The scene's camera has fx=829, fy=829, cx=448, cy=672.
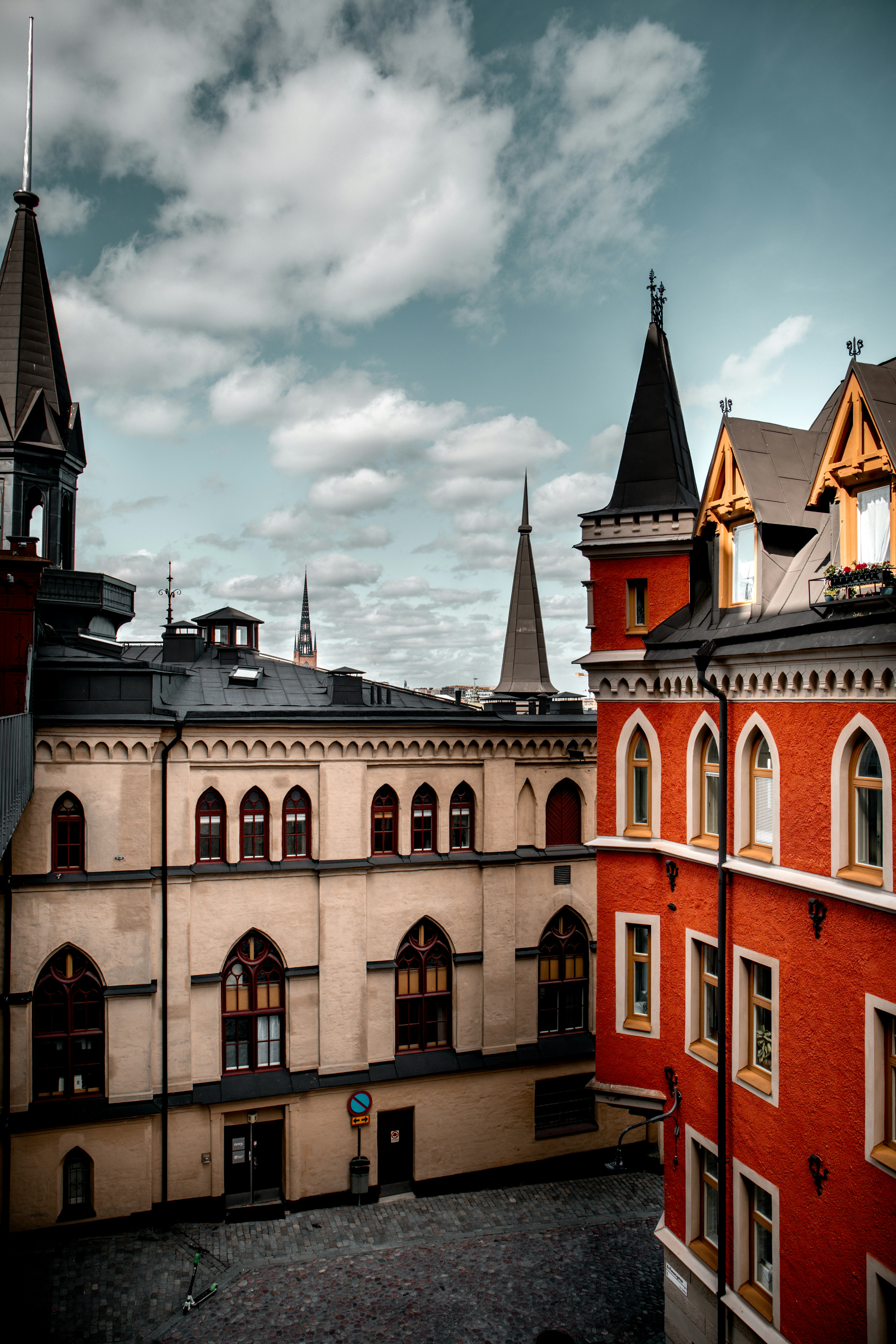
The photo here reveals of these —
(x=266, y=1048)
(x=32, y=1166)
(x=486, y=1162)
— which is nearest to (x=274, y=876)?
(x=266, y=1048)

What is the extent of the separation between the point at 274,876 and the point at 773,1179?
51.4 feet

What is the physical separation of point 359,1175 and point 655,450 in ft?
74.5

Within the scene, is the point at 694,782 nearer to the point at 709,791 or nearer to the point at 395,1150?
the point at 709,791

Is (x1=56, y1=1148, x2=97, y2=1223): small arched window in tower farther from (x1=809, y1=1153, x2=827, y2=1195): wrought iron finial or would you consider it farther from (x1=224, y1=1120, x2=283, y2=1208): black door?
(x1=809, y1=1153, x2=827, y2=1195): wrought iron finial

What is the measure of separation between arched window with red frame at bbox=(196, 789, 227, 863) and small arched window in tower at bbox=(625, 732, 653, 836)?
12.4 m

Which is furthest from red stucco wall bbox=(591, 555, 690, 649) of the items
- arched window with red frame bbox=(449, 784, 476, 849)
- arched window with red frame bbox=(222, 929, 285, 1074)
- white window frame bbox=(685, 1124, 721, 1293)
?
arched window with red frame bbox=(222, 929, 285, 1074)

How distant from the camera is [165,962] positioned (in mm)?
24250

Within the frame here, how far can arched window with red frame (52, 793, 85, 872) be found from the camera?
23500mm

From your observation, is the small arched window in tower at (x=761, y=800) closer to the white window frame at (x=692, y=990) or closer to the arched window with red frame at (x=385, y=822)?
the white window frame at (x=692, y=990)

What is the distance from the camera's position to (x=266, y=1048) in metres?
25.3

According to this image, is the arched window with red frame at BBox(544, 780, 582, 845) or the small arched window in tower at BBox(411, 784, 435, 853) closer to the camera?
the small arched window in tower at BBox(411, 784, 435, 853)

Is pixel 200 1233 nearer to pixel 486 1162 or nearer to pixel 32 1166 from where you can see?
pixel 32 1166

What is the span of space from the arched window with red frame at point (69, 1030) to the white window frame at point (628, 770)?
15.7 metres

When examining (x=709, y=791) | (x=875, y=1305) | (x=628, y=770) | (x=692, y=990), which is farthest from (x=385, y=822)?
(x=875, y=1305)
